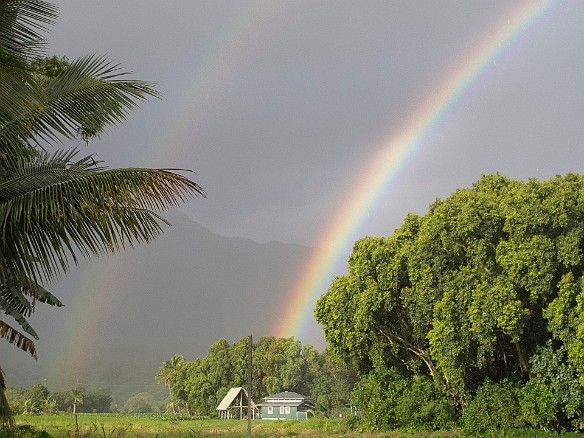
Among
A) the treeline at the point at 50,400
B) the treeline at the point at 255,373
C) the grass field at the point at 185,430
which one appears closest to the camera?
the grass field at the point at 185,430

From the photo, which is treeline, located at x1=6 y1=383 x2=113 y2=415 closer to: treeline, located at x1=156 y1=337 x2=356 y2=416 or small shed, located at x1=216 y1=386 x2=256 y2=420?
treeline, located at x1=156 y1=337 x2=356 y2=416

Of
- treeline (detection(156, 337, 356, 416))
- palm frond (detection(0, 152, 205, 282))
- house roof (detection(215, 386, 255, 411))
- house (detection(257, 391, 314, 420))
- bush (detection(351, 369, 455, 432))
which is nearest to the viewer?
palm frond (detection(0, 152, 205, 282))

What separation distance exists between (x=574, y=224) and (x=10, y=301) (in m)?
22.9

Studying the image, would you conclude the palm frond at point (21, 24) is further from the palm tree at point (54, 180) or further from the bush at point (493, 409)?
the bush at point (493, 409)

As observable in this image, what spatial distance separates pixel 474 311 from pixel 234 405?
60393 mm

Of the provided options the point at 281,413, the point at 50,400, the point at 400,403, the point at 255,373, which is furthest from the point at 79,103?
the point at 50,400

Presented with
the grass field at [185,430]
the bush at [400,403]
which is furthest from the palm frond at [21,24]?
the bush at [400,403]

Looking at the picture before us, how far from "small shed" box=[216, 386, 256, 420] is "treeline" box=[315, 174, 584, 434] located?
4651cm

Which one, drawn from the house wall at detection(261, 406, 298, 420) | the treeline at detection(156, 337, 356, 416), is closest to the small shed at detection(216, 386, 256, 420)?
the house wall at detection(261, 406, 298, 420)

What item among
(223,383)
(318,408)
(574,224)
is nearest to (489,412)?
(574,224)

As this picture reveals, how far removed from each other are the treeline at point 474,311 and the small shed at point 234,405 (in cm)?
A: 4651

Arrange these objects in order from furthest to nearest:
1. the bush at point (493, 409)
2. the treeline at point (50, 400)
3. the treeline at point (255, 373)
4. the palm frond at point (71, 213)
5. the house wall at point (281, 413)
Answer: the treeline at point (255, 373) → the treeline at point (50, 400) → the house wall at point (281, 413) → the bush at point (493, 409) → the palm frond at point (71, 213)

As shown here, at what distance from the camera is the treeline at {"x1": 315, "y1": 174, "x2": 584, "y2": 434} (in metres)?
26.6

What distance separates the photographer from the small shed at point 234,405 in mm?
79562
